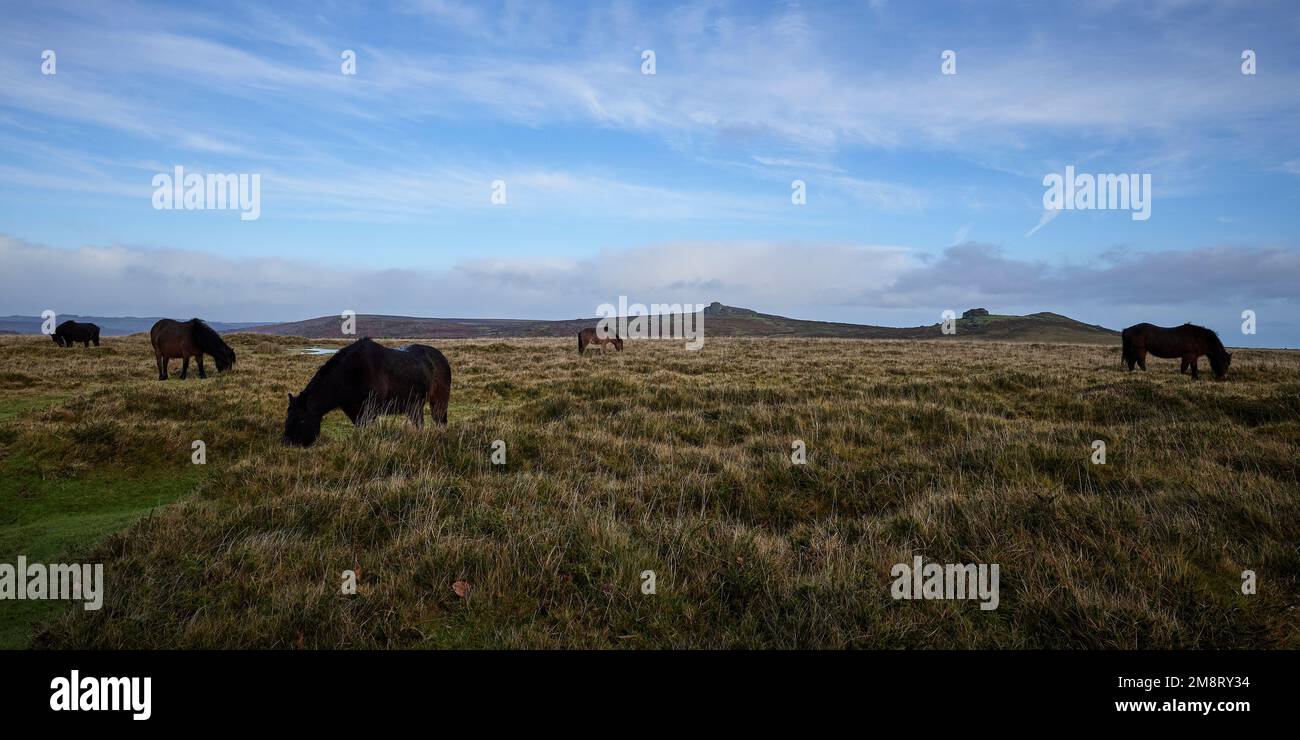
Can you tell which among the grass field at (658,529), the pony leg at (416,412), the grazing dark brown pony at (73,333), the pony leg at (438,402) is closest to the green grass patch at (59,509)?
the grass field at (658,529)

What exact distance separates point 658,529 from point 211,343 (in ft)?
70.3

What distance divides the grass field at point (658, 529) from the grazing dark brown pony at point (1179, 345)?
11.2 meters

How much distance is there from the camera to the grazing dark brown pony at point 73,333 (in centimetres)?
3225

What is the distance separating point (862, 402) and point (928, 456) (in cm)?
457

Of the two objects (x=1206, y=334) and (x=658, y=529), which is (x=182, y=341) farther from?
(x=1206, y=334)

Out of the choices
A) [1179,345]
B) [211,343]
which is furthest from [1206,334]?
[211,343]

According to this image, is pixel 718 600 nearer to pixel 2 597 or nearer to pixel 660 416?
pixel 2 597

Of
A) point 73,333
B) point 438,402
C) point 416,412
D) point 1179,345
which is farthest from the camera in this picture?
point 73,333

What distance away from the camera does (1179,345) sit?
21062mm
